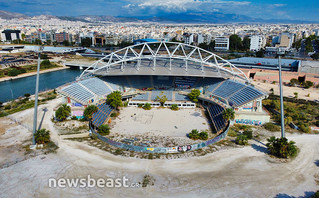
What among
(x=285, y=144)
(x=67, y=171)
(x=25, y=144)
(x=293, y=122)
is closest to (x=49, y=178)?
(x=67, y=171)

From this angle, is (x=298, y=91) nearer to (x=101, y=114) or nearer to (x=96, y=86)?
(x=101, y=114)

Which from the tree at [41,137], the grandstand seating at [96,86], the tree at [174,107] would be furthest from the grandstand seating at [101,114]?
the tree at [174,107]

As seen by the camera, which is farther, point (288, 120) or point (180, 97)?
point (180, 97)

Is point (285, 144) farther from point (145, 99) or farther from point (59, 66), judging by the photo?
point (59, 66)

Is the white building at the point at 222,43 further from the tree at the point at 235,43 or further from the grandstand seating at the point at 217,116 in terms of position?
the grandstand seating at the point at 217,116

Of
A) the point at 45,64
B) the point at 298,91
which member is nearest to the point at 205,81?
the point at 298,91
